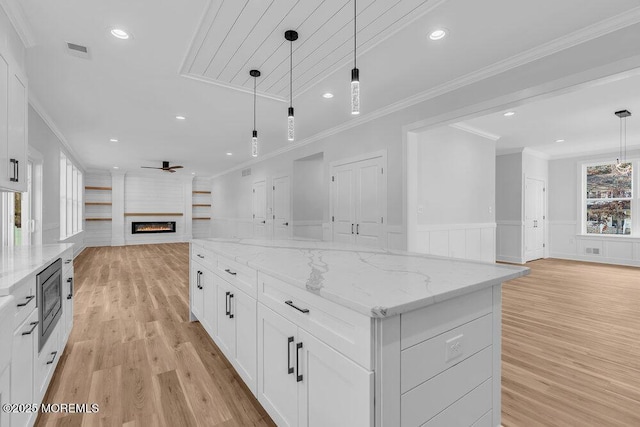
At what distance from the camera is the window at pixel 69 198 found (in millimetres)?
6637

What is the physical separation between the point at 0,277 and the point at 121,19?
2021mm

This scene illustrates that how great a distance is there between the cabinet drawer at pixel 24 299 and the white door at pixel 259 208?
20.4 feet

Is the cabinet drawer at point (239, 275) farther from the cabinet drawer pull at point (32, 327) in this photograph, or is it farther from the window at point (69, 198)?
the window at point (69, 198)

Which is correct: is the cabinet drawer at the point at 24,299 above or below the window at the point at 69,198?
below

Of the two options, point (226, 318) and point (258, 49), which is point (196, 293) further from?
point (258, 49)

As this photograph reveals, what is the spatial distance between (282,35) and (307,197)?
439 cm

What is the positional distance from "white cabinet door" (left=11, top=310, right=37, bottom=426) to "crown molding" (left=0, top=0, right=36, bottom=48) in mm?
2144

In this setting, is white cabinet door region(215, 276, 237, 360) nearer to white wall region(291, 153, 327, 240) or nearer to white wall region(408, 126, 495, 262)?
white wall region(408, 126, 495, 262)

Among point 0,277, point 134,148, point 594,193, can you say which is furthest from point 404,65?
point 594,193

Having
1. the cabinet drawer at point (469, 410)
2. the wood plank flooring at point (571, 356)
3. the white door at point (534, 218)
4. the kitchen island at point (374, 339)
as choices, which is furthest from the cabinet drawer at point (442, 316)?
the white door at point (534, 218)

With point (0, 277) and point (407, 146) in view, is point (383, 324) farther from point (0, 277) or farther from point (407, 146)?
point (407, 146)

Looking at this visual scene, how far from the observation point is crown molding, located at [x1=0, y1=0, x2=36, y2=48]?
212cm

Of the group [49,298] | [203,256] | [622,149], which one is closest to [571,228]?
[622,149]

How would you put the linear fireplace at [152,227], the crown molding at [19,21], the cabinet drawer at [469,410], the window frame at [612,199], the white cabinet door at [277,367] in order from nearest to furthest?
the cabinet drawer at [469,410] → the white cabinet door at [277,367] → the crown molding at [19,21] → the window frame at [612,199] → the linear fireplace at [152,227]
